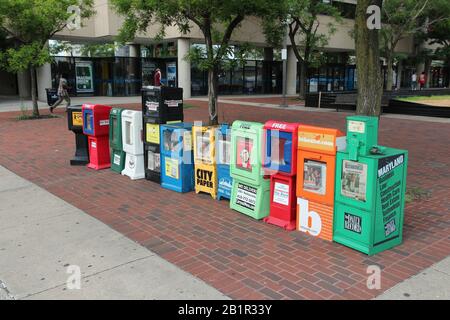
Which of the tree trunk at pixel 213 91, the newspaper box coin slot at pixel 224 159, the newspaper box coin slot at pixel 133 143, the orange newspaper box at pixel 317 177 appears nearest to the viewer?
the orange newspaper box at pixel 317 177

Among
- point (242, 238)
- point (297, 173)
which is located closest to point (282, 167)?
point (297, 173)

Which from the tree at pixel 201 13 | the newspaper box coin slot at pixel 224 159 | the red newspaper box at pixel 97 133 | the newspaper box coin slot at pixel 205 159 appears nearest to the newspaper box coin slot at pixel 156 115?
the newspaper box coin slot at pixel 205 159

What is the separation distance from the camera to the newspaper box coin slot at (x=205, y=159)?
625 cm

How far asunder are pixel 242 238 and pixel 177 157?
215 centimetres

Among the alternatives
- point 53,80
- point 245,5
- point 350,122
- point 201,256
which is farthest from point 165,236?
point 53,80

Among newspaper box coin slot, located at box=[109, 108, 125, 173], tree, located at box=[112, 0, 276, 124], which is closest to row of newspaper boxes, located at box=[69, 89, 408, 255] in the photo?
newspaper box coin slot, located at box=[109, 108, 125, 173]

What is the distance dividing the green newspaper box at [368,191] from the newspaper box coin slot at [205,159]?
2128 mm

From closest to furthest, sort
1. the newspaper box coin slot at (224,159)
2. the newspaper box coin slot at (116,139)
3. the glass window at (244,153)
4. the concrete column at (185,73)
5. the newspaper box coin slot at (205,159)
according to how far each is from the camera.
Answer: the glass window at (244,153) → the newspaper box coin slot at (224,159) → the newspaper box coin slot at (205,159) → the newspaper box coin slot at (116,139) → the concrete column at (185,73)

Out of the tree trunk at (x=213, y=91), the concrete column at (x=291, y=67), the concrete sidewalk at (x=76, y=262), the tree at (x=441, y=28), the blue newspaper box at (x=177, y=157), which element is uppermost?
the tree at (x=441, y=28)

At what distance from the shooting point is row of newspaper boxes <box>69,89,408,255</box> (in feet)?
14.5

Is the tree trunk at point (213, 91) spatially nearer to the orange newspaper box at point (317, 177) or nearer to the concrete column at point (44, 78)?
the orange newspaper box at point (317, 177)

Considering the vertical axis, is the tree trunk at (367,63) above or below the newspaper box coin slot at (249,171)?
above

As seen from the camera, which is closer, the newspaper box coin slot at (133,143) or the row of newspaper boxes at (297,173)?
the row of newspaper boxes at (297,173)

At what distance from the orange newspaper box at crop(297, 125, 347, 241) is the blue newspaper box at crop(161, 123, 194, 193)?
2158 mm
